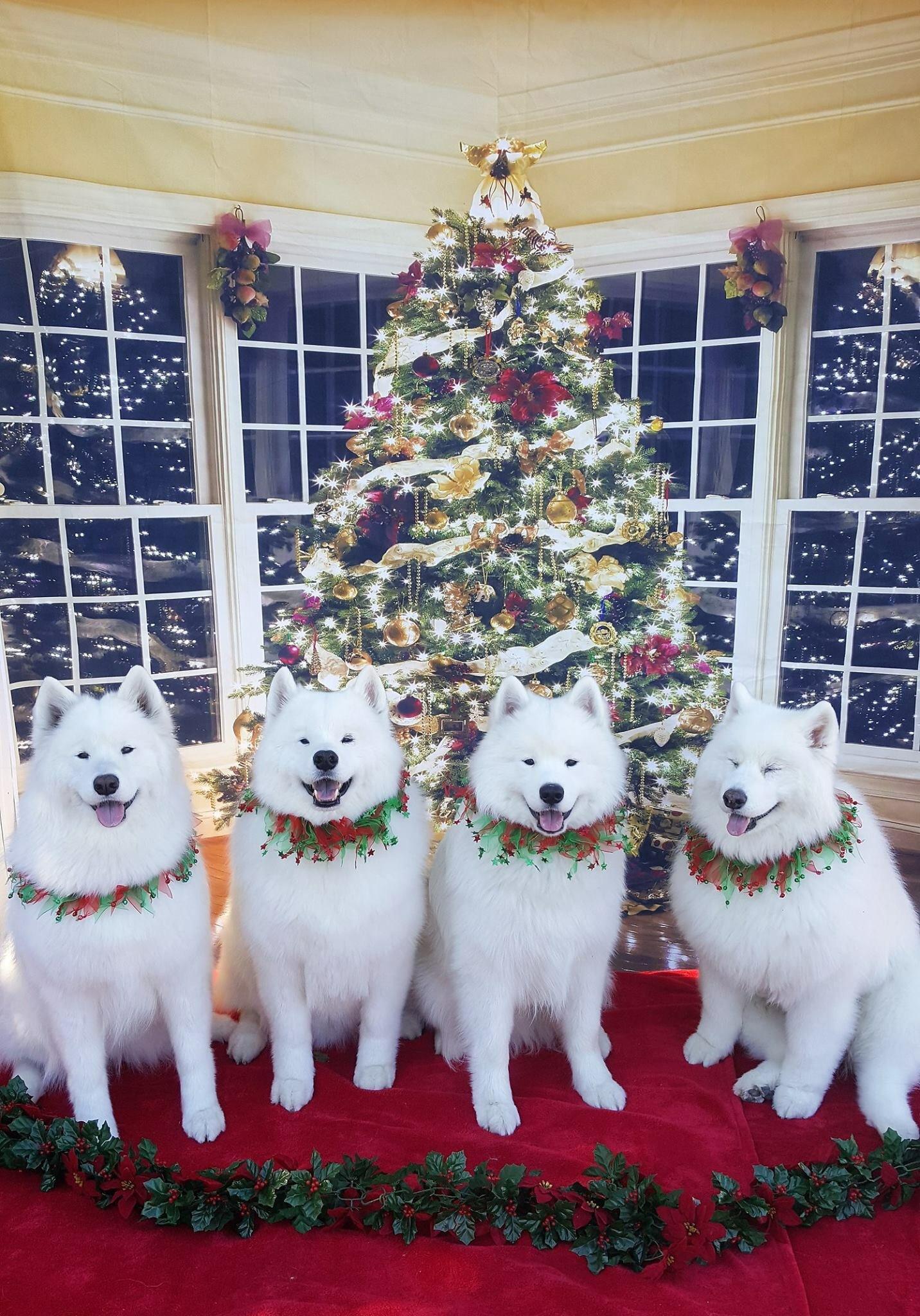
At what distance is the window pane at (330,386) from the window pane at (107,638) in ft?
3.14

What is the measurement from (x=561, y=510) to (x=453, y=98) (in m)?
1.42

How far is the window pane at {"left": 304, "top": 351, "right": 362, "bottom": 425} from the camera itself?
9.74 feet

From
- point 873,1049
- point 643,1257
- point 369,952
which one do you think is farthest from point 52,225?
point 873,1049

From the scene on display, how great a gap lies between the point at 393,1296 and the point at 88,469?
2533 millimetres

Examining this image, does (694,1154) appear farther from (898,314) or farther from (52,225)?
(52,225)

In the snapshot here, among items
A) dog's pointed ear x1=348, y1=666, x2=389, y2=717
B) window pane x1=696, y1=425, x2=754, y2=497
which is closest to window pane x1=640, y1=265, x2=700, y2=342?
window pane x1=696, y1=425, x2=754, y2=497

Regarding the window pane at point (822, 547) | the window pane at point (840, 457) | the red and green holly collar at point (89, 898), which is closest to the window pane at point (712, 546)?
the window pane at point (822, 547)

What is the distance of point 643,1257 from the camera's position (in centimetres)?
186

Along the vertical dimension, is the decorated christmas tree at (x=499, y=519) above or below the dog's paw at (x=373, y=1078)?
above

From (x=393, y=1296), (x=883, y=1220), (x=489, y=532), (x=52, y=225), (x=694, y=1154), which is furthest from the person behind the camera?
(x=489, y=532)

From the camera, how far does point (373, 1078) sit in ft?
7.91

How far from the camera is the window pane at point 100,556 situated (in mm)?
2914

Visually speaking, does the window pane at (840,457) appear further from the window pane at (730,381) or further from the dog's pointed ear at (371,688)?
the dog's pointed ear at (371,688)

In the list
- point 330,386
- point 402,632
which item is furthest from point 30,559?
point 402,632
